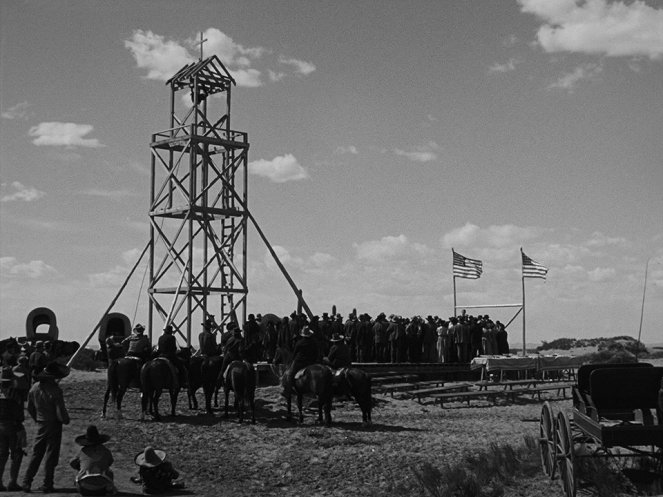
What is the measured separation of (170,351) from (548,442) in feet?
37.9

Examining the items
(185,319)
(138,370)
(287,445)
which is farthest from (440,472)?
(185,319)

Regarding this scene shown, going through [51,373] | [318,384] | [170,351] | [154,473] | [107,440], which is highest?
[170,351]

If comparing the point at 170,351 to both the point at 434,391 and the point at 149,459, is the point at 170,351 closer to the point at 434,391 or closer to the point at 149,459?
the point at 434,391

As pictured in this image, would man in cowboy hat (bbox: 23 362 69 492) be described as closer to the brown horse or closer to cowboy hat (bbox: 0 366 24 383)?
cowboy hat (bbox: 0 366 24 383)

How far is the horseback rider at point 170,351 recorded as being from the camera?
21.4 meters

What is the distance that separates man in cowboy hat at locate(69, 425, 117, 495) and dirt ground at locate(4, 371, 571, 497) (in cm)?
50

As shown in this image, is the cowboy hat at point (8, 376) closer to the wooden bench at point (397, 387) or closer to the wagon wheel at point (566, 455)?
the wooden bench at point (397, 387)

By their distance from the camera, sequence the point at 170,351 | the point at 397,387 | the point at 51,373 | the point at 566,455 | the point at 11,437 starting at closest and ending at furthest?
the point at 566,455
the point at 11,437
the point at 51,373
the point at 170,351
the point at 397,387

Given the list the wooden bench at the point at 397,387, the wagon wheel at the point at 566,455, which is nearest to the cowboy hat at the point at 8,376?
the wooden bench at the point at 397,387

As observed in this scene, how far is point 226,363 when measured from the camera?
20859 mm

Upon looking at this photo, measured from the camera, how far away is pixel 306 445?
16.6m

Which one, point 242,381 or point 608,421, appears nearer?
point 608,421

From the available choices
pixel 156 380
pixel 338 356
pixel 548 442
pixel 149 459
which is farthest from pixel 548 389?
pixel 149 459

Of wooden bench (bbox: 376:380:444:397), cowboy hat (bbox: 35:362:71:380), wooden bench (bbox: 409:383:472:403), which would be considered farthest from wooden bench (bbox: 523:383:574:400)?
cowboy hat (bbox: 35:362:71:380)
